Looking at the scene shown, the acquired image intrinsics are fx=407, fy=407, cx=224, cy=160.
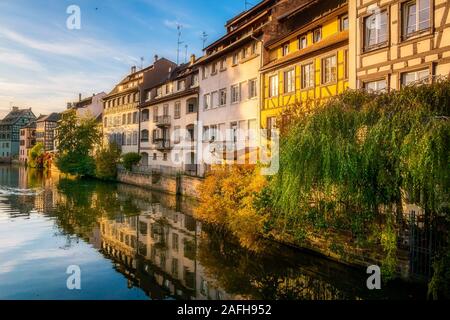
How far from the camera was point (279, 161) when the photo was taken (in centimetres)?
1138

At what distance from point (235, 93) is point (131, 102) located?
23508 mm

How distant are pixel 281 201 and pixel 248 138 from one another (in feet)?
50.5

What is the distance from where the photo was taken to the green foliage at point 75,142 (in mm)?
50784

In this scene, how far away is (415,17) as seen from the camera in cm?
1427

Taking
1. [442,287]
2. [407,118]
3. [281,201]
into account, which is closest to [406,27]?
[407,118]

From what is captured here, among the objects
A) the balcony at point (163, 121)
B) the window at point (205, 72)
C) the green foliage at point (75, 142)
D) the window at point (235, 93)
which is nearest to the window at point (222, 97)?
the window at point (235, 93)

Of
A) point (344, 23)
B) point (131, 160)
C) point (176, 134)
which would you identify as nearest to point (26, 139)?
point (131, 160)

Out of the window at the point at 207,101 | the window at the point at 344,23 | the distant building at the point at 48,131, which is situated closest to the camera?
the window at the point at 344,23

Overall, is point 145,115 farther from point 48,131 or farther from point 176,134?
point 48,131

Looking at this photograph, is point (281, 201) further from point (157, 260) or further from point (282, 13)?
point (282, 13)

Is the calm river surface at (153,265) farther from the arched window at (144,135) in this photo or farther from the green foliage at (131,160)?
the arched window at (144,135)

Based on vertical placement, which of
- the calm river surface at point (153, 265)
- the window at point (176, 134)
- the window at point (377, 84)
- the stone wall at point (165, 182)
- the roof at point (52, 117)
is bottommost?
the calm river surface at point (153, 265)

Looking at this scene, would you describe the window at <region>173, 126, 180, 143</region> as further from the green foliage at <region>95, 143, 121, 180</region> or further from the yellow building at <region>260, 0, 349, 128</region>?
the yellow building at <region>260, 0, 349, 128</region>

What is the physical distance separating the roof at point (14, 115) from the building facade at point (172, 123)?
2984 inches
